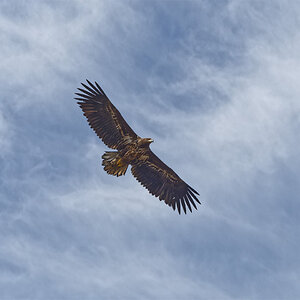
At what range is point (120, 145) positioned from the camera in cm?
2986

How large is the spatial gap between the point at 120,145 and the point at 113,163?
3.32 feet

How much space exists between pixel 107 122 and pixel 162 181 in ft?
14.4

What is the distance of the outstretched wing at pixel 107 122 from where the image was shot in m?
29.9

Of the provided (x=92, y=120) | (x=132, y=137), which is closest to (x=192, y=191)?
(x=132, y=137)

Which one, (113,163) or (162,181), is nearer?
(113,163)

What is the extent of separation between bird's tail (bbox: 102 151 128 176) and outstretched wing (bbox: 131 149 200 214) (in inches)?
44.9

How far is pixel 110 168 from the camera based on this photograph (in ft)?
97.1

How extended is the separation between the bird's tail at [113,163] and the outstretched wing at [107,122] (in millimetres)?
458

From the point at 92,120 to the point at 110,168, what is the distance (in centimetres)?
264

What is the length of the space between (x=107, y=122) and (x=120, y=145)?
1.36 m

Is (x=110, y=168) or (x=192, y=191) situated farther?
(x=192, y=191)

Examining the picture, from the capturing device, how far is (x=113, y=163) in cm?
2952

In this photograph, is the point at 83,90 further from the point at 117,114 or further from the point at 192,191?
the point at 192,191

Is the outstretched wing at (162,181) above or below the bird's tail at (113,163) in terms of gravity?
above
